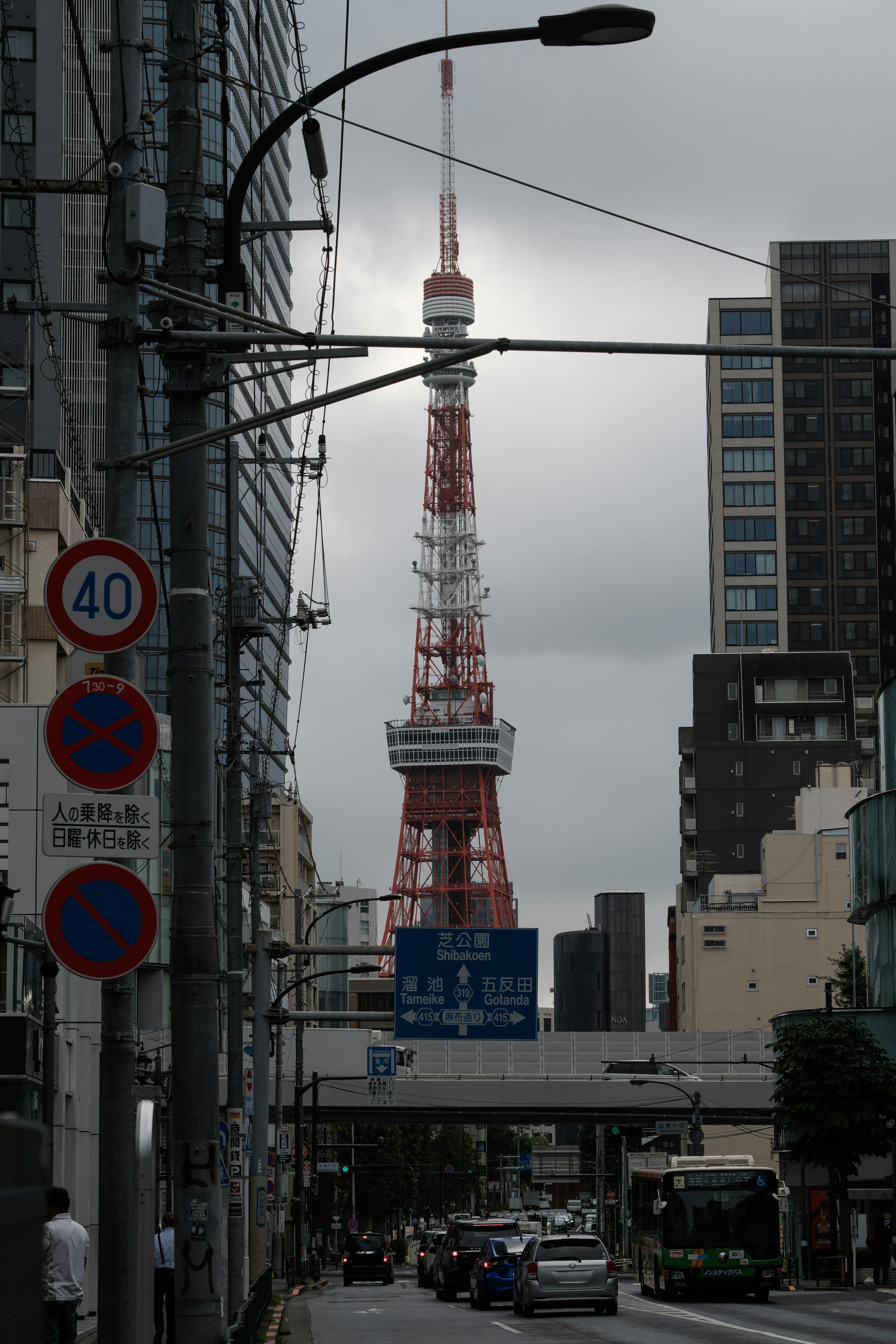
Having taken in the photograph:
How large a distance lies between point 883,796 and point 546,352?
4314cm

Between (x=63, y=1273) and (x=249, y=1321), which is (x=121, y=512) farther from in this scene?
(x=249, y=1321)

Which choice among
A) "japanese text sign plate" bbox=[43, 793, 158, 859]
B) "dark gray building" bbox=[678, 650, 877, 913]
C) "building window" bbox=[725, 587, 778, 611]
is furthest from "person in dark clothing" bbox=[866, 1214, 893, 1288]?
"building window" bbox=[725, 587, 778, 611]

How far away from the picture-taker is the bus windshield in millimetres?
36000

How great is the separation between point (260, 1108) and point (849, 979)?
5857 cm

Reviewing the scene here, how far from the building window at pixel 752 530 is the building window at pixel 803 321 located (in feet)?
45.8

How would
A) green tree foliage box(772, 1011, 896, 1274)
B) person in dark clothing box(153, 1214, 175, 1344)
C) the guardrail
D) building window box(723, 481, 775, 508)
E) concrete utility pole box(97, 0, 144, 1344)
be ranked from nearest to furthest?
concrete utility pole box(97, 0, 144, 1344) → the guardrail → person in dark clothing box(153, 1214, 175, 1344) → green tree foliage box(772, 1011, 896, 1274) → building window box(723, 481, 775, 508)

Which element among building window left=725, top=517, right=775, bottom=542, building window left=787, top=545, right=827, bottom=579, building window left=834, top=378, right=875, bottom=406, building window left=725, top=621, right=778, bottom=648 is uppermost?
building window left=834, top=378, right=875, bottom=406

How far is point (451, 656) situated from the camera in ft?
544

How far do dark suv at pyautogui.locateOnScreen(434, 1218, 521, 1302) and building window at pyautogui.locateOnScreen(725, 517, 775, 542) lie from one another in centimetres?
10225

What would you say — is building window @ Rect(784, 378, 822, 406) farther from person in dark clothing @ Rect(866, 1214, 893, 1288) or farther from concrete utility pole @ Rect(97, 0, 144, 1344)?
concrete utility pole @ Rect(97, 0, 144, 1344)

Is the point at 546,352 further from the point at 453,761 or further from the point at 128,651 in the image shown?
the point at 453,761

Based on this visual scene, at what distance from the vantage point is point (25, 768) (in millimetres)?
38562

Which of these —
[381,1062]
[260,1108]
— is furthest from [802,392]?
[260,1108]

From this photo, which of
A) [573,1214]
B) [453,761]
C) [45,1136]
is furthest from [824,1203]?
[453,761]
